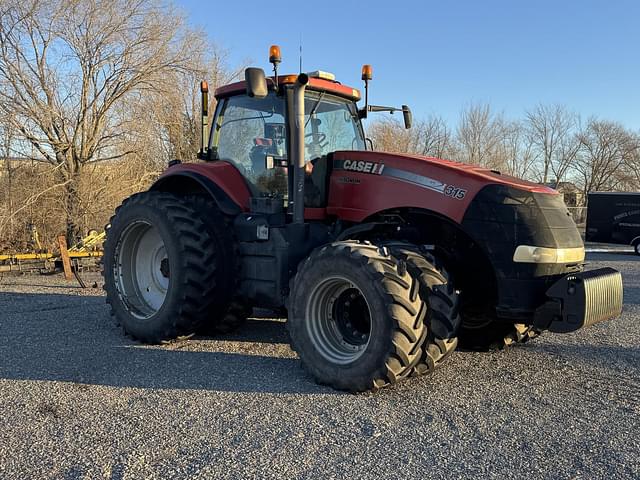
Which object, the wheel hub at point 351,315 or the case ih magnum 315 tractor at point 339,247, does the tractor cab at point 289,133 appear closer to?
the case ih magnum 315 tractor at point 339,247

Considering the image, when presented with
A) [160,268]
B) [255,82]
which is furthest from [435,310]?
[160,268]

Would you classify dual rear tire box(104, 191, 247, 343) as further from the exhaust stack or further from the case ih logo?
the case ih logo

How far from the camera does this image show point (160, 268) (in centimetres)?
615

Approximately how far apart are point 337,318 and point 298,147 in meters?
1.55

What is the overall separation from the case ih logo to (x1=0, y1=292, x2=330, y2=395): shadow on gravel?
1.79m

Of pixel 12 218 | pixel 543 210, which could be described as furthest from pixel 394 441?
pixel 12 218

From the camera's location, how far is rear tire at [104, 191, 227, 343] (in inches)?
212

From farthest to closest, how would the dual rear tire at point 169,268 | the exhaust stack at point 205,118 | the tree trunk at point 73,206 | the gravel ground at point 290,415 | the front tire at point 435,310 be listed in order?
the tree trunk at point 73,206
the exhaust stack at point 205,118
the dual rear tire at point 169,268
the front tire at point 435,310
the gravel ground at point 290,415

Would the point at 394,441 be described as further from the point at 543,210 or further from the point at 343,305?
the point at 543,210

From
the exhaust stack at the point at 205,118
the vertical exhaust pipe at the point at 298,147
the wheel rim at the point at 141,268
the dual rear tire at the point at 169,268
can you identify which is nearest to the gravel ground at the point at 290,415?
the dual rear tire at the point at 169,268

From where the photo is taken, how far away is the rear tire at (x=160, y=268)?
5.38 m

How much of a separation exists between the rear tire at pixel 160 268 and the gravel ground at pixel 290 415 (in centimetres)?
30

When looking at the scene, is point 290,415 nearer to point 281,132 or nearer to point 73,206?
point 281,132

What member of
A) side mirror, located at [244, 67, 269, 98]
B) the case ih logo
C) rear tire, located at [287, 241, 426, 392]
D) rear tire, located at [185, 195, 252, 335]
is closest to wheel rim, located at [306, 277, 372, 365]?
rear tire, located at [287, 241, 426, 392]
